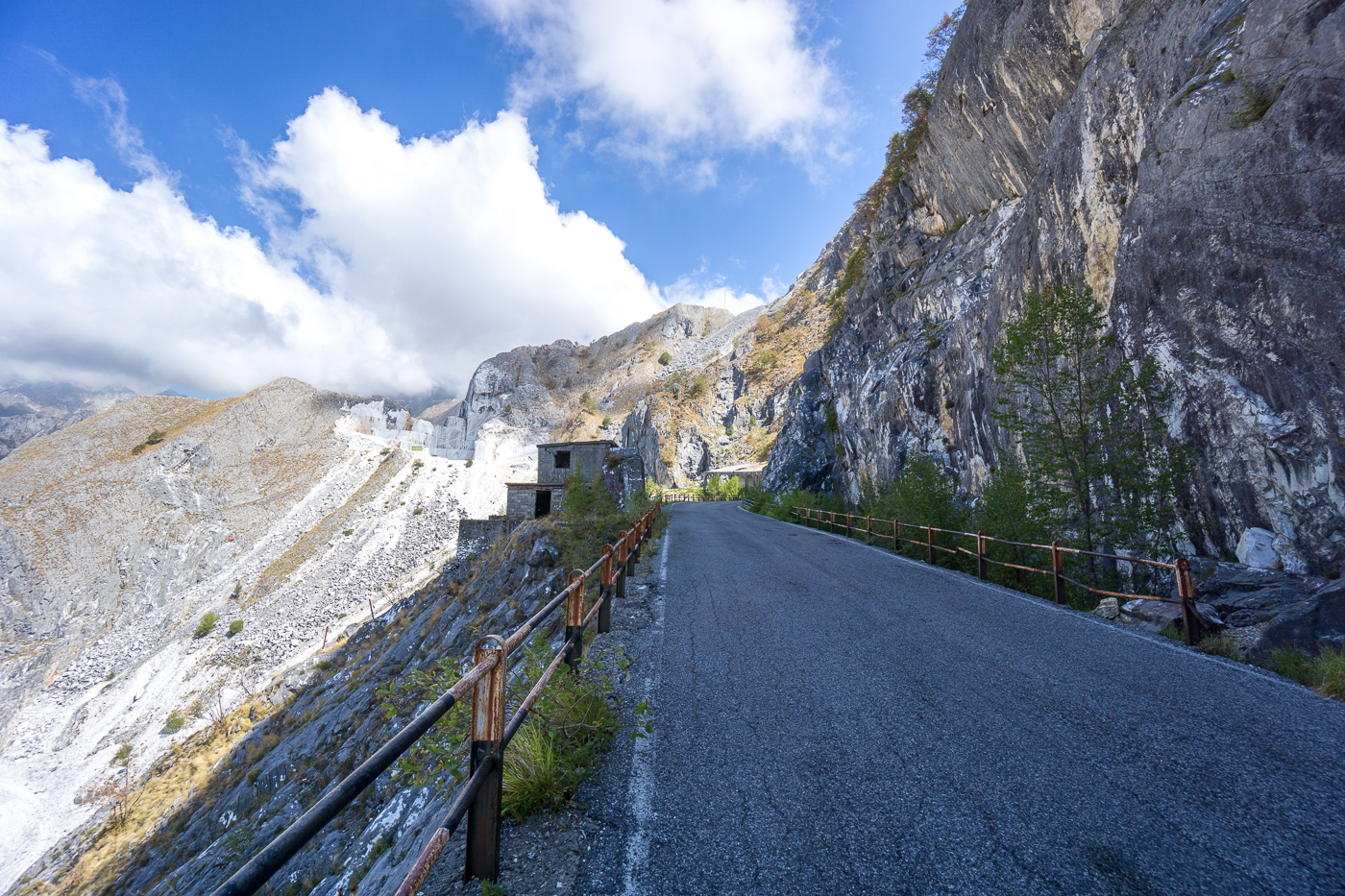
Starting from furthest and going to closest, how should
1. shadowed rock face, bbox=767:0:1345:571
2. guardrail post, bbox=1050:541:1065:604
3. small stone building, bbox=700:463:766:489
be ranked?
small stone building, bbox=700:463:766:489, guardrail post, bbox=1050:541:1065:604, shadowed rock face, bbox=767:0:1345:571

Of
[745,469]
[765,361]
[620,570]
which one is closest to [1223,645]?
[620,570]

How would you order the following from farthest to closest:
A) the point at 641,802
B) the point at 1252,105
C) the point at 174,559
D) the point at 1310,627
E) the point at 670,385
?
the point at 670,385 < the point at 174,559 < the point at 1252,105 < the point at 1310,627 < the point at 641,802

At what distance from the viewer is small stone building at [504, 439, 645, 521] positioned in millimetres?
31594

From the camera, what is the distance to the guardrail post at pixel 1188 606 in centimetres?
540

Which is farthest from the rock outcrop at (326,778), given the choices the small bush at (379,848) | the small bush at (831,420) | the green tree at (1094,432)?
the small bush at (831,420)

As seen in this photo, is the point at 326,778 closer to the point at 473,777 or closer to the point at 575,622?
the point at 575,622

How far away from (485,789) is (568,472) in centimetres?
3088

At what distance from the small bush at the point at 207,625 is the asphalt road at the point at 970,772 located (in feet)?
162

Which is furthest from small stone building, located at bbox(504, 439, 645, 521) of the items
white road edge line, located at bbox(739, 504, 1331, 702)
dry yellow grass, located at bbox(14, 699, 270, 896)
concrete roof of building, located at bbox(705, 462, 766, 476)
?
white road edge line, located at bbox(739, 504, 1331, 702)

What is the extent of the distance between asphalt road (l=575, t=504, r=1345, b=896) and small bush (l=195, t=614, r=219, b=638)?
49.4 meters

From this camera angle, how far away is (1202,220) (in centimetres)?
838

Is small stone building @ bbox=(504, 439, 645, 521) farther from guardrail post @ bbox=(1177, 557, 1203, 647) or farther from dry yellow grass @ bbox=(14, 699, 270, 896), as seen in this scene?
guardrail post @ bbox=(1177, 557, 1203, 647)

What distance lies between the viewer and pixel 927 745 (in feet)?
10.9


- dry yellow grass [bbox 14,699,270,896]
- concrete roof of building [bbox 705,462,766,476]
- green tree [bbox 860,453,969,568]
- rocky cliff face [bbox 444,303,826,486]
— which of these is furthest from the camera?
rocky cliff face [bbox 444,303,826,486]
